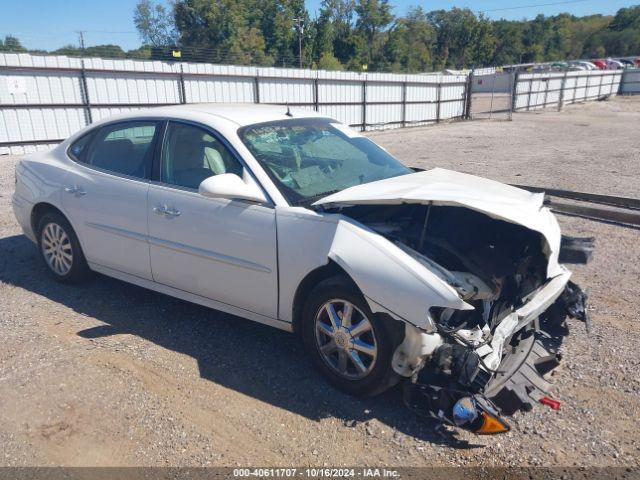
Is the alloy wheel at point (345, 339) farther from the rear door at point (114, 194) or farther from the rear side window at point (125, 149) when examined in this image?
the rear side window at point (125, 149)

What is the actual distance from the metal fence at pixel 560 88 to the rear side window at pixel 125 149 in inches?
1227

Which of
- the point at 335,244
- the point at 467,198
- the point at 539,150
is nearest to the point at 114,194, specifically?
the point at 335,244

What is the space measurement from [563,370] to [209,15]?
6909 centimetres

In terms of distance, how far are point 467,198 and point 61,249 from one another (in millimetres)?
3755

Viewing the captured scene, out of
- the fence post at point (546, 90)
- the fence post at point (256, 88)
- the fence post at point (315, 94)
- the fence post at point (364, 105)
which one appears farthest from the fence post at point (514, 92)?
the fence post at point (256, 88)

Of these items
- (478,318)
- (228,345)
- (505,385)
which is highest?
(478,318)

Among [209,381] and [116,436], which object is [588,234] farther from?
[116,436]

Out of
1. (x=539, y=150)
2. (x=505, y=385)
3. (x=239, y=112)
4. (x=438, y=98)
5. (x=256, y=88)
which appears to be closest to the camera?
(x=505, y=385)

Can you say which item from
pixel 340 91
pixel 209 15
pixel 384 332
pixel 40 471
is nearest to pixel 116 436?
pixel 40 471

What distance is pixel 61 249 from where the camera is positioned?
4.87 metres

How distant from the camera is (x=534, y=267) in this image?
342 centimetres

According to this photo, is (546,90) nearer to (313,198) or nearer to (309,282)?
(313,198)

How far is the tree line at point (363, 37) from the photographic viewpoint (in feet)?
212

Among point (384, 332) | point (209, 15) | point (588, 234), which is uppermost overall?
point (209, 15)
